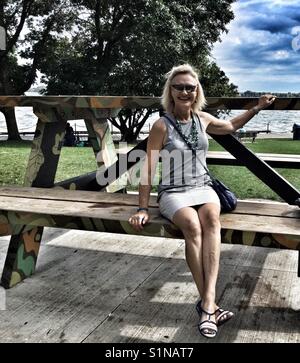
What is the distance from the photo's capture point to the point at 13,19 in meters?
22.4

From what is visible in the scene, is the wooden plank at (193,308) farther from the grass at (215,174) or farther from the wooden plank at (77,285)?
the grass at (215,174)

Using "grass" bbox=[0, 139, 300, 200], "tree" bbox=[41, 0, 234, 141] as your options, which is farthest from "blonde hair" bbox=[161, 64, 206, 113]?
"tree" bbox=[41, 0, 234, 141]

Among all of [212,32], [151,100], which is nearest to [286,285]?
[151,100]

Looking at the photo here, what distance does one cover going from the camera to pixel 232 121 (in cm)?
Answer: 299

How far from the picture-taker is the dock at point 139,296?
2.40 metres

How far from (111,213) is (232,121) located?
1.00 m

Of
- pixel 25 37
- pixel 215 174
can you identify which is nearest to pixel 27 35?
pixel 25 37

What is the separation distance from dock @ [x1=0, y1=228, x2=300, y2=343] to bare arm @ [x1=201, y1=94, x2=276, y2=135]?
97 cm

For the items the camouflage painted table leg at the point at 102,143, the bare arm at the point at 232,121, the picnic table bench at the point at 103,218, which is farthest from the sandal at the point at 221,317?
the camouflage painted table leg at the point at 102,143

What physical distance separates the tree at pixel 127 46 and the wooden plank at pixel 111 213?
18862mm

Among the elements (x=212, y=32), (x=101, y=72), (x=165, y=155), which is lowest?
(x=165, y=155)

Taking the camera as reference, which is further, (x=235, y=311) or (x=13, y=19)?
(x=13, y=19)

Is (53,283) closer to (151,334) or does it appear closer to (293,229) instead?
(151,334)
